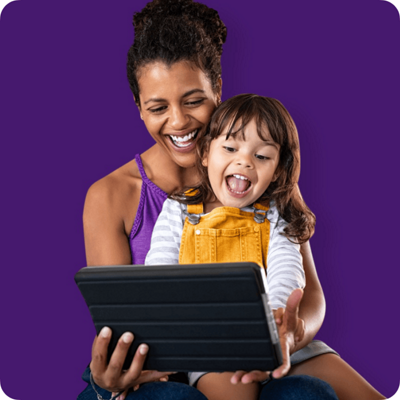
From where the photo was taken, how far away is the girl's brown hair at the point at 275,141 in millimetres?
2289


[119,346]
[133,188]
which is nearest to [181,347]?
[119,346]

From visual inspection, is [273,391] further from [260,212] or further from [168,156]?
[168,156]

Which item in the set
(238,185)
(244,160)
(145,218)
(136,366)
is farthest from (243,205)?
(136,366)

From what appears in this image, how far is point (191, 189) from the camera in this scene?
252 cm

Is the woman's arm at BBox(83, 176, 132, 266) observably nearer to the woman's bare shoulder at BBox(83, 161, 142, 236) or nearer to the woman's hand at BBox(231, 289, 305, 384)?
the woman's bare shoulder at BBox(83, 161, 142, 236)

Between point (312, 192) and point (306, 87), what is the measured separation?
0.53 meters

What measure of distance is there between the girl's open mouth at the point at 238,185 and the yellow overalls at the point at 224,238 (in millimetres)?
77

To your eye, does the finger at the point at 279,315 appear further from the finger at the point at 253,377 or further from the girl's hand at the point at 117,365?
the girl's hand at the point at 117,365

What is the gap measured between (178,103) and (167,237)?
1.83 feet

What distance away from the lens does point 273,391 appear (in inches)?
83.2

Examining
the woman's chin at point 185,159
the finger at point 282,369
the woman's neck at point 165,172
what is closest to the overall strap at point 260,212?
the woman's chin at point 185,159

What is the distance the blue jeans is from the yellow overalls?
45 cm

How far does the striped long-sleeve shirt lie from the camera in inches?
83.0

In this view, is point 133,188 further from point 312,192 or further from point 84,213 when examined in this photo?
point 312,192
